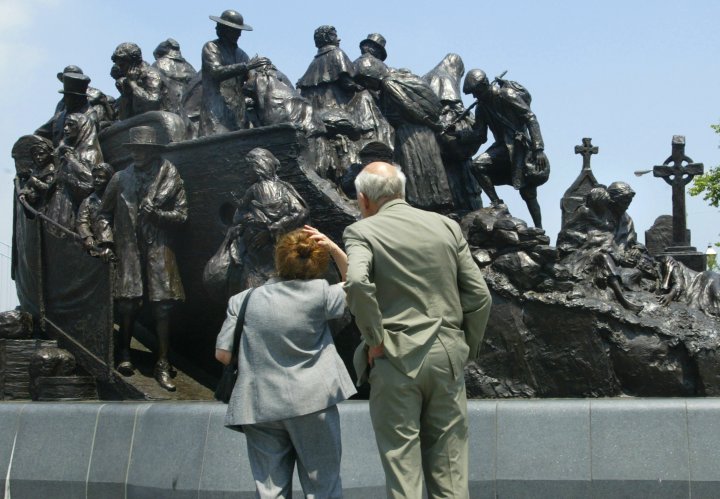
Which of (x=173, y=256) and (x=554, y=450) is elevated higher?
(x=173, y=256)

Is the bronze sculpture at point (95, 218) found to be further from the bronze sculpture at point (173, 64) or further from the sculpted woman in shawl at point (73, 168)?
the bronze sculpture at point (173, 64)

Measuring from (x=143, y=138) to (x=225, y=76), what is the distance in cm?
170

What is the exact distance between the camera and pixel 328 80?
14.1 meters

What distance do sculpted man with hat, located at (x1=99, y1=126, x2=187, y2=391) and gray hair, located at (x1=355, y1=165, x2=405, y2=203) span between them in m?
5.92

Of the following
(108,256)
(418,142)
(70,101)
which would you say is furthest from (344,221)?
(70,101)

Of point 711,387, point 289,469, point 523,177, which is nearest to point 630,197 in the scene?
point 523,177

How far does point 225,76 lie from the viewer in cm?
1297

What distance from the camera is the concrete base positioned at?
862 centimetres

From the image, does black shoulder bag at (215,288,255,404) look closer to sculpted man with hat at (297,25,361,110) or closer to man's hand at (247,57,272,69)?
man's hand at (247,57,272,69)

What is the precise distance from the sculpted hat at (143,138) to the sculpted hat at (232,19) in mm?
2131

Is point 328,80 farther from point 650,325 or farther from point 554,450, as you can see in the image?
point 554,450

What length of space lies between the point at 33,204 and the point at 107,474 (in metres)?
4.00

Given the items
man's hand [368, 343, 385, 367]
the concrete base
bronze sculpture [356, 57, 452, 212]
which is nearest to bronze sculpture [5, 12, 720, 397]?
bronze sculpture [356, 57, 452, 212]

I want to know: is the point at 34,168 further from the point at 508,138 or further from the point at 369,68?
the point at 508,138
